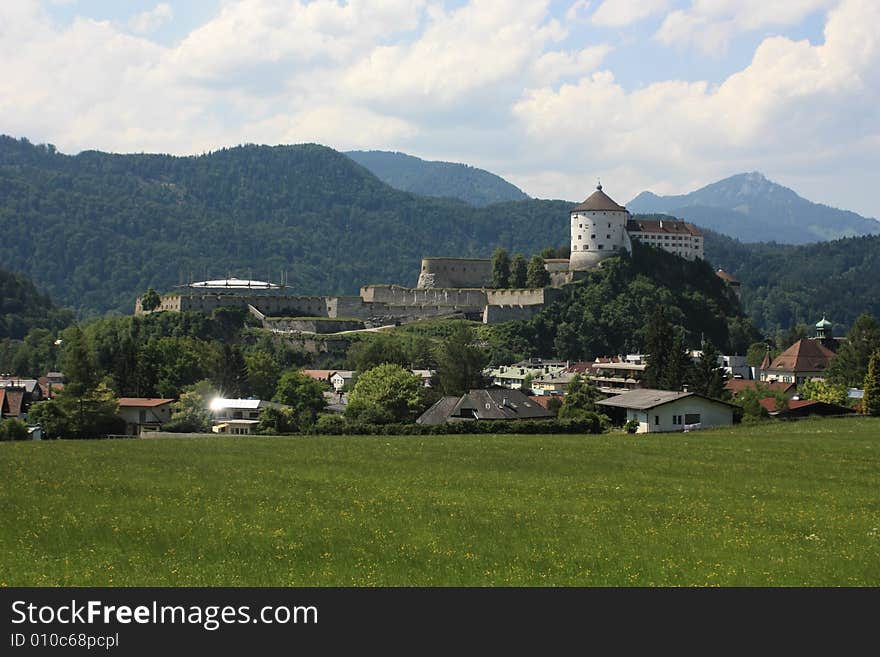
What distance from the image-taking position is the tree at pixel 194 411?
68.6m

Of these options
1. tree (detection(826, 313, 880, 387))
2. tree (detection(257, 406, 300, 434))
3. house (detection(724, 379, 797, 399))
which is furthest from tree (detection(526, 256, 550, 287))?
tree (detection(257, 406, 300, 434))

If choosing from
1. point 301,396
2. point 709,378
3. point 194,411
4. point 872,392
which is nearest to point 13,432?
point 194,411

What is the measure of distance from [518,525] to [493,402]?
40211 mm

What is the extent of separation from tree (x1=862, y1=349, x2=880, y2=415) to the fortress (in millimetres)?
59923

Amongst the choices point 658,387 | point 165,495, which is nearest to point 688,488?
point 165,495

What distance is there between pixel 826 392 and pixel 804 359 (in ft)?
94.2

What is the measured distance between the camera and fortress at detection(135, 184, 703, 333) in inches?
4742

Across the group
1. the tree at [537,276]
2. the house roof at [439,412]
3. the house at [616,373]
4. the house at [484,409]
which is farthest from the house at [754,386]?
the tree at [537,276]

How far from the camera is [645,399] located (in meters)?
60.2

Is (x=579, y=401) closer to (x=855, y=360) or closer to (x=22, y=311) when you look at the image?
(x=855, y=360)

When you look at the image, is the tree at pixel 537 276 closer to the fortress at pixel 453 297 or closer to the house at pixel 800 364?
the fortress at pixel 453 297

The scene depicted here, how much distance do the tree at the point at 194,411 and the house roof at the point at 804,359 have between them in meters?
51.2

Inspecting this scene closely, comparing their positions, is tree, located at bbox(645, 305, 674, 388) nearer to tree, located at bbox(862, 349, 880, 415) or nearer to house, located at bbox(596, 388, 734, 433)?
tree, located at bbox(862, 349, 880, 415)
